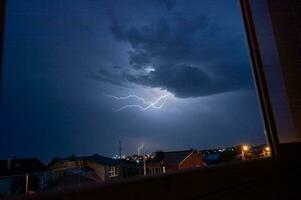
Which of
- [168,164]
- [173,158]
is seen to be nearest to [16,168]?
[168,164]

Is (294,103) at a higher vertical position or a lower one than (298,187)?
higher

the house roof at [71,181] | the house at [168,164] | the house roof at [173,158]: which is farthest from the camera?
the house roof at [173,158]

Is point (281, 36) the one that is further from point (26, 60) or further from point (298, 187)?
point (26, 60)

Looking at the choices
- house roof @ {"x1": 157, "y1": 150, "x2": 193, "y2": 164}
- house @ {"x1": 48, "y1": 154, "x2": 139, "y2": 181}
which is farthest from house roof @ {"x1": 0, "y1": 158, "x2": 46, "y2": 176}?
house roof @ {"x1": 157, "y1": 150, "x2": 193, "y2": 164}

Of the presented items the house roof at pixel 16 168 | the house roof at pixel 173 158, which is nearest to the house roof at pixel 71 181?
the house roof at pixel 16 168

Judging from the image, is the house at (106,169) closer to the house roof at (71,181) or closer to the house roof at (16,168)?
the house roof at (71,181)

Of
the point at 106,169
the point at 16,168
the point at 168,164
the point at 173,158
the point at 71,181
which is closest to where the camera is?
the point at 71,181

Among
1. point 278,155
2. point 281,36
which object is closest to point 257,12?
point 281,36

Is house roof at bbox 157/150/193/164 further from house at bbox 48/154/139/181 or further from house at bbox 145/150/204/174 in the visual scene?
house at bbox 48/154/139/181

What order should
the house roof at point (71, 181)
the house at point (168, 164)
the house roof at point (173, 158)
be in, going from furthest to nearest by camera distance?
the house roof at point (173, 158), the house at point (168, 164), the house roof at point (71, 181)

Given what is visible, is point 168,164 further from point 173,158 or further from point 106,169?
point 106,169

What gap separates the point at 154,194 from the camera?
710mm

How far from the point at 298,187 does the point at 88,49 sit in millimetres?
13938

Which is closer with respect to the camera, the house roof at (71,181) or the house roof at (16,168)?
the house roof at (71,181)
